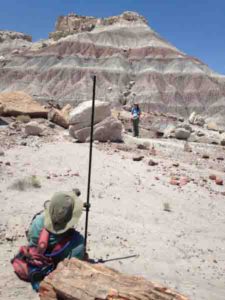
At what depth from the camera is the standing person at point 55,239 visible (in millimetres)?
4789

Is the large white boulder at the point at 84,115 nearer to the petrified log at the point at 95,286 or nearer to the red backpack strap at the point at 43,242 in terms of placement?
the red backpack strap at the point at 43,242

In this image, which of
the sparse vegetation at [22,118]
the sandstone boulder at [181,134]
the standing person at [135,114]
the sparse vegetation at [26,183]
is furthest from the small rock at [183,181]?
the sandstone boulder at [181,134]

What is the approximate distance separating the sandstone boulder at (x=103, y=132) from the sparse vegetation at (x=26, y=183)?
547 centimetres

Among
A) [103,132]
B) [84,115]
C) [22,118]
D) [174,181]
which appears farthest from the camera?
[22,118]

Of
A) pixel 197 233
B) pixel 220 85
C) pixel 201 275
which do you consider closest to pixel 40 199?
pixel 197 233

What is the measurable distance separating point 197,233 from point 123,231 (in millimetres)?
1483

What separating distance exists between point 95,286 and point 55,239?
3.54ft

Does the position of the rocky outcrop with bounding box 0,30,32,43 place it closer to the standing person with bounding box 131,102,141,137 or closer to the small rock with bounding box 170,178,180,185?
the standing person with bounding box 131,102,141,137

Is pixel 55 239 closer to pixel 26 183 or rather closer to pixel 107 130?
pixel 26 183

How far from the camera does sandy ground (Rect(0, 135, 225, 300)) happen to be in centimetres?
600

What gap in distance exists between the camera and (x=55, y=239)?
15.9 ft

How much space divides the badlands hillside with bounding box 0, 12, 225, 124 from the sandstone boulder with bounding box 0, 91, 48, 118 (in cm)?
4477

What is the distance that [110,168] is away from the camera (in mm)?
12109

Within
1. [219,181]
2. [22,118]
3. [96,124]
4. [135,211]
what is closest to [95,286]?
[135,211]
